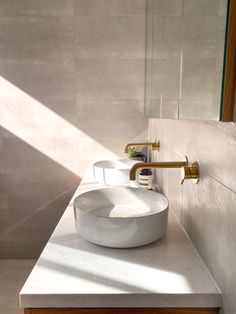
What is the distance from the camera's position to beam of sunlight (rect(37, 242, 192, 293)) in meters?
0.65

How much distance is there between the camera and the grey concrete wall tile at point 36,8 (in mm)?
1893

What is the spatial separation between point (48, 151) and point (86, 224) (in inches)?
55.1

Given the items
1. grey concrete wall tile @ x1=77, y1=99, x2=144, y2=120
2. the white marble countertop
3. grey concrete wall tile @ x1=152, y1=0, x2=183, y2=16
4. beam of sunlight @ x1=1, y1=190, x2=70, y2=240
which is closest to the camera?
the white marble countertop

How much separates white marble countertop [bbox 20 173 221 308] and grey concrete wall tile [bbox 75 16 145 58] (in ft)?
4.89

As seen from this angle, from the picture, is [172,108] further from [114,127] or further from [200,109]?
[114,127]

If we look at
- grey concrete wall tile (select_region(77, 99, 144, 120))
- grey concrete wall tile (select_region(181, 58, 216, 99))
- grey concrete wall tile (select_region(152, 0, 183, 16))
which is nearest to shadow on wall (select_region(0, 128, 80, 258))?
grey concrete wall tile (select_region(77, 99, 144, 120))

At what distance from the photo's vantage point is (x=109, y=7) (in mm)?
1897

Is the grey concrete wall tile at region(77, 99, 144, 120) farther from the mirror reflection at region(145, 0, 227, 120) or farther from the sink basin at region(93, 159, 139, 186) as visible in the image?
the mirror reflection at region(145, 0, 227, 120)

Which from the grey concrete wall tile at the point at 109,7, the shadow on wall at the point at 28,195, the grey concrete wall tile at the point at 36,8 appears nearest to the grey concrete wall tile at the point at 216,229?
the shadow on wall at the point at 28,195

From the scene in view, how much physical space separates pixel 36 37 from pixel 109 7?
0.56 metres

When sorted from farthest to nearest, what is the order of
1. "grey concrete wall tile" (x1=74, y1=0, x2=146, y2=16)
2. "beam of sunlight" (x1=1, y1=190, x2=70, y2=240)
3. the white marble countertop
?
"beam of sunlight" (x1=1, y1=190, x2=70, y2=240) → "grey concrete wall tile" (x1=74, y1=0, x2=146, y2=16) → the white marble countertop

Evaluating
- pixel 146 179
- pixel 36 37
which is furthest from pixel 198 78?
pixel 36 37

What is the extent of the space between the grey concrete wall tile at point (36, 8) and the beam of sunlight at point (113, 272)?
172cm

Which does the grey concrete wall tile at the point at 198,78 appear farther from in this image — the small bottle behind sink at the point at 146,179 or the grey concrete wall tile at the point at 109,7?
the grey concrete wall tile at the point at 109,7
